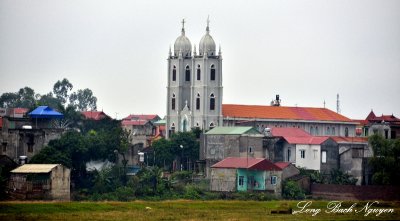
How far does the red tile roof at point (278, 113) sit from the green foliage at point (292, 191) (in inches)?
1035

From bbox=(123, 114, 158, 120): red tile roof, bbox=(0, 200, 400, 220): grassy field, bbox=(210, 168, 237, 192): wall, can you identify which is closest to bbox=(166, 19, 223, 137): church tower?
bbox=(210, 168, 237, 192): wall

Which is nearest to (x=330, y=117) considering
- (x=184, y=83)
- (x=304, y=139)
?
(x=184, y=83)

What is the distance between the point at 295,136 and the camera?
9419 centimetres

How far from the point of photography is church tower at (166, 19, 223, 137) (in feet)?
349

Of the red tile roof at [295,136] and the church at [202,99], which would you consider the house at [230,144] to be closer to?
the red tile roof at [295,136]

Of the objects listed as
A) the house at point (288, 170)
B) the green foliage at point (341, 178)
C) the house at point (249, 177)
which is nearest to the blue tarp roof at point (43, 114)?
the house at point (249, 177)

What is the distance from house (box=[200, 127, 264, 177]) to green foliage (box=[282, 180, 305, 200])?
21.1 ft

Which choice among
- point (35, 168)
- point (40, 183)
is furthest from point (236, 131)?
point (40, 183)

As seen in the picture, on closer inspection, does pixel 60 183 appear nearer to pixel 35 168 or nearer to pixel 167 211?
pixel 35 168

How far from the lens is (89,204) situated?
65688 millimetres

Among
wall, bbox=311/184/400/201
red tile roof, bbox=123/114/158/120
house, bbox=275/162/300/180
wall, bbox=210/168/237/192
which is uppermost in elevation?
red tile roof, bbox=123/114/158/120

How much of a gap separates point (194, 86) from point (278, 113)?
8508 millimetres

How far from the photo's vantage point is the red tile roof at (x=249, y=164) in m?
81.1

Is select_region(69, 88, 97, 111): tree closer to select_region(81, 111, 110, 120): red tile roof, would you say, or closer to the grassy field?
select_region(81, 111, 110, 120): red tile roof
